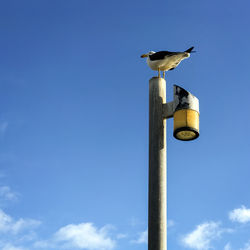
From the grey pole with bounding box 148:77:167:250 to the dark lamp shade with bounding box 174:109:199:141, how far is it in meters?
0.23

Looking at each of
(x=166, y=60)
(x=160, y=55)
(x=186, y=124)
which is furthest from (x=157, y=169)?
(x=160, y=55)

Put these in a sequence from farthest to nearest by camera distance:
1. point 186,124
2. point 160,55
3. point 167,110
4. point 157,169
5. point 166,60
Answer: point 160,55 < point 166,60 < point 167,110 < point 186,124 < point 157,169

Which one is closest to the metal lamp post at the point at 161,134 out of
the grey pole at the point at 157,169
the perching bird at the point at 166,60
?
the grey pole at the point at 157,169

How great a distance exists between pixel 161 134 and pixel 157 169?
2.03 ft

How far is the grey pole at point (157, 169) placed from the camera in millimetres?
6047

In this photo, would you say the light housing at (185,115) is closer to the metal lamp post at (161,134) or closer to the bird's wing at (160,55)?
the metal lamp post at (161,134)

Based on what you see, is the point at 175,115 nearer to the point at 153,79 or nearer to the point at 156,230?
the point at 153,79

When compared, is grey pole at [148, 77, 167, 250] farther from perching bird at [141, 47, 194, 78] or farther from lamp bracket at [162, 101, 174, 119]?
perching bird at [141, 47, 194, 78]

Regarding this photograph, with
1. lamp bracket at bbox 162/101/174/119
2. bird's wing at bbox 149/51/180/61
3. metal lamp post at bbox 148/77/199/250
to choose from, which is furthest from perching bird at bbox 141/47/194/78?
lamp bracket at bbox 162/101/174/119

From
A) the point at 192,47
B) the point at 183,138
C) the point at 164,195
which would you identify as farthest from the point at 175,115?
the point at 192,47

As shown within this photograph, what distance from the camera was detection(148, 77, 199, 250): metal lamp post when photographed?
6.11 metres

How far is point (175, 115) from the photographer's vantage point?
682 centimetres

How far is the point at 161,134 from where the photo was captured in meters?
6.75

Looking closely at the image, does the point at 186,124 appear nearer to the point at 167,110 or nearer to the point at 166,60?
the point at 167,110
